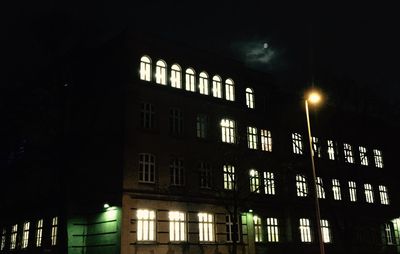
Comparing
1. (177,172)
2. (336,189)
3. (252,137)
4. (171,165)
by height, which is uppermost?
(252,137)

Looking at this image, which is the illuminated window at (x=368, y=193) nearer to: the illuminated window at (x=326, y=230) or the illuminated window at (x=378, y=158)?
the illuminated window at (x=378, y=158)

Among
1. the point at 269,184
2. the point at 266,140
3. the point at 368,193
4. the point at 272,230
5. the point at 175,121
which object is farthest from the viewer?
the point at 368,193

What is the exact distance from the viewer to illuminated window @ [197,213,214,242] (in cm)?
3491

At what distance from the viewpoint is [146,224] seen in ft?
106

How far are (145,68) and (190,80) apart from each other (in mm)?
4241

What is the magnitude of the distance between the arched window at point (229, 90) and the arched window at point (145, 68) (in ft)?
25.5

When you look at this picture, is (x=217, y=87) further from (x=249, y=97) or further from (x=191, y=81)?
(x=249, y=97)

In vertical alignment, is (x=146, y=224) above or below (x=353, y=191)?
below

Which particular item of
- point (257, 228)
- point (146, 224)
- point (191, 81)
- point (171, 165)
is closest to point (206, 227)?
point (146, 224)

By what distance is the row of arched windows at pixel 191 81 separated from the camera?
35812mm

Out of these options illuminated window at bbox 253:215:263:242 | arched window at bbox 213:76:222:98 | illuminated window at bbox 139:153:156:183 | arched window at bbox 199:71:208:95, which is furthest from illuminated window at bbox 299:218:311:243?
illuminated window at bbox 139:153:156:183

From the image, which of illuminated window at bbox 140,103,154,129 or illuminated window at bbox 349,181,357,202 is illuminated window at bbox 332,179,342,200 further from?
illuminated window at bbox 140,103,154,129

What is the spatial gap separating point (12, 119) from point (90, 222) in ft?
30.6

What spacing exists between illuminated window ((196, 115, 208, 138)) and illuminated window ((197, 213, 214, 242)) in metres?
6.42
